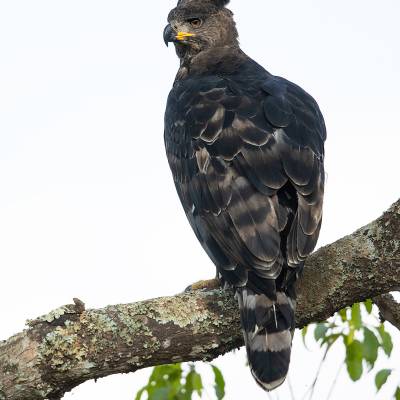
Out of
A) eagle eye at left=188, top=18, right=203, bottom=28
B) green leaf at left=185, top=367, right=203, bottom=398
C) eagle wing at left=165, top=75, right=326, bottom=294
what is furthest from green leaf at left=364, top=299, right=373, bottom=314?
eagle eye at left=188, top=18, right=203, bottom=28

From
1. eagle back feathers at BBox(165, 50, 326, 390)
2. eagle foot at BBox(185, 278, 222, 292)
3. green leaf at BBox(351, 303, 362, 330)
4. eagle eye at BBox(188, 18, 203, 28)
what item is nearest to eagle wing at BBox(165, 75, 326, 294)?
eagle back feathers at BBox(165, 50, 326, 390)

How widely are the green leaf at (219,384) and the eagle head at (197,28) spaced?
3.24 meters

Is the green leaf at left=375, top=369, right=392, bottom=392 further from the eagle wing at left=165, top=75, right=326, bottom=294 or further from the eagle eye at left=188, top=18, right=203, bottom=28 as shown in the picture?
the eagle eye at left=188, top=18, right=203, bottom=28

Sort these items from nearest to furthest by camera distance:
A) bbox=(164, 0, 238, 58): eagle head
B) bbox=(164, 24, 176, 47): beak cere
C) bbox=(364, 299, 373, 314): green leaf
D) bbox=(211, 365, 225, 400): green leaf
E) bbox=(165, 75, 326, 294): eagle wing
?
bbox=(165, 75, 326, 294): eagle wing → bbox=(211, 365, 225, 400): green leaf → bbox=(364, 299, 373, 314): green leaf → bbox=(164, 24, 176, 47): beak cere → bbox=(164, 0, 238, 58): eagle head

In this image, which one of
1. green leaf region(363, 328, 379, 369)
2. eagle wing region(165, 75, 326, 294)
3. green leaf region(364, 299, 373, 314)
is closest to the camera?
eagle wing region(165, 75, 326, 294)

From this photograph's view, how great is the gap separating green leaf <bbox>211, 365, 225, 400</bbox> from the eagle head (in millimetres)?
3240

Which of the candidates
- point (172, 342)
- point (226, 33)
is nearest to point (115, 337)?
point (172, 342)

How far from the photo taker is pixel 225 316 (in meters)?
4.83

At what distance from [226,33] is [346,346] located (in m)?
3.50

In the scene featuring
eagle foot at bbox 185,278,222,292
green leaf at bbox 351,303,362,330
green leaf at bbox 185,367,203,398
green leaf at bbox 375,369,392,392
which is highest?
eagle foot at bbox 185,278,222,292

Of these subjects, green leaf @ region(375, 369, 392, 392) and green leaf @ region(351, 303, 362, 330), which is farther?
green leaf @ region(351, 303, 362, 330)

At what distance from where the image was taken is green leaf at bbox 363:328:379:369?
213 inches

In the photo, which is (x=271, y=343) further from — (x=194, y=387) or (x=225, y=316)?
(x=194, y=387)

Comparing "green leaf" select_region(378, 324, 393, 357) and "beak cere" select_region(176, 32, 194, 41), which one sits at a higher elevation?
"beak cere" select_region(176, 32, 194, 41)
